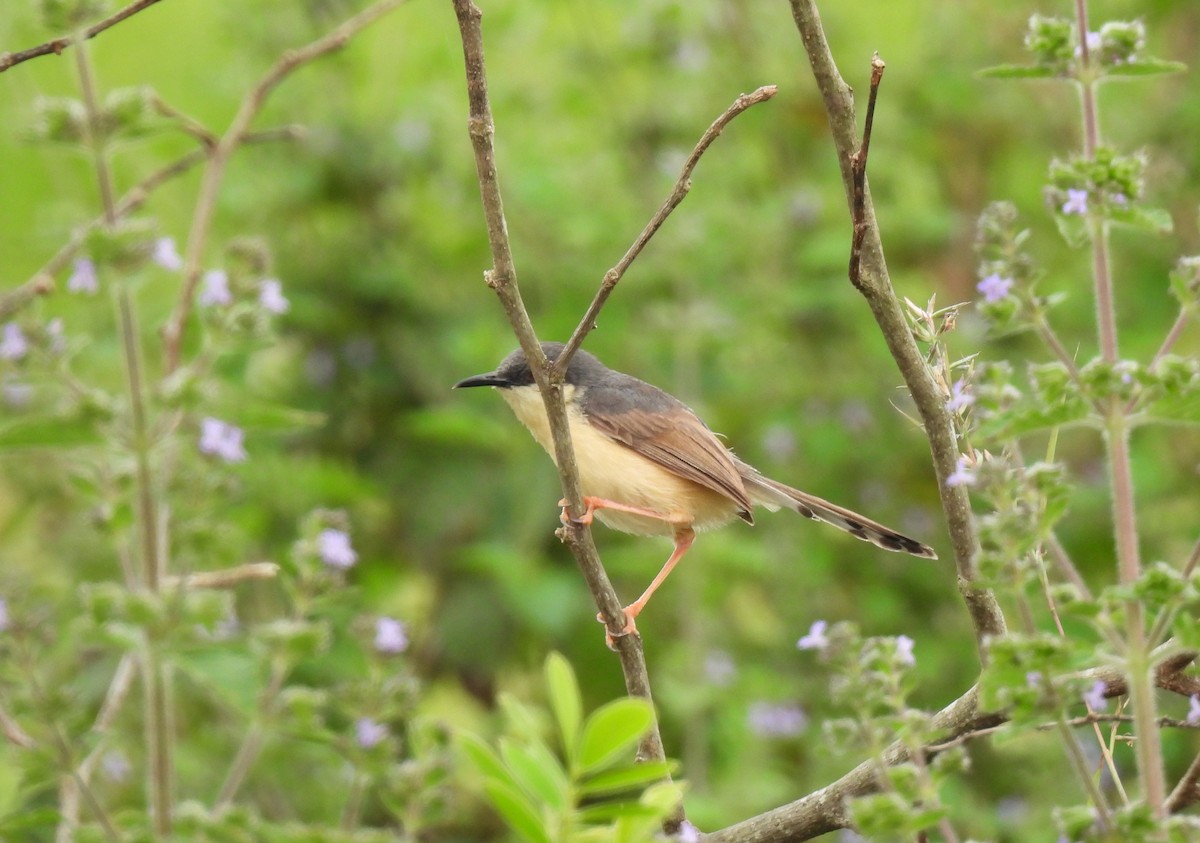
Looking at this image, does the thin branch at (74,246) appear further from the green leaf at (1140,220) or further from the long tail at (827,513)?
the long tail at (827,513)

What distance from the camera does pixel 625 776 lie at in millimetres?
1517

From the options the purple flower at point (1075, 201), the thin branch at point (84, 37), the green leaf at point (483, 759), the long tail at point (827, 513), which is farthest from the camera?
the long tail at point (827, 513)

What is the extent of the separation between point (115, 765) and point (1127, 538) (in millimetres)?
3399

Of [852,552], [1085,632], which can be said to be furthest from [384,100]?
[1085,632]

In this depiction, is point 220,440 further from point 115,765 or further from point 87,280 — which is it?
point 115,765

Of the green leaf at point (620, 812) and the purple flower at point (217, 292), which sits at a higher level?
the purple flower at point (217, 292)

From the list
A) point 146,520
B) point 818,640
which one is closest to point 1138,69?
point 818,640

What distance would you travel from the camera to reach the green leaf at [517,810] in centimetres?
145

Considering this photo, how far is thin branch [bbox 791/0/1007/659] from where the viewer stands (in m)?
2.28

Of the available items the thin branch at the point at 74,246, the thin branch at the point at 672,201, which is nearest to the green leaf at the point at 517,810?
the thin branch at the point at 672,201

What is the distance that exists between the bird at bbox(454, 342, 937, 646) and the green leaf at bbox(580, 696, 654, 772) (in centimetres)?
275

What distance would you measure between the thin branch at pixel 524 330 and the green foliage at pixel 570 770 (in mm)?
879

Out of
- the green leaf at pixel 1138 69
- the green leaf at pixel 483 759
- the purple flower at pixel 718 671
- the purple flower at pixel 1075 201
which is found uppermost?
the purple flower at pixel 718 671

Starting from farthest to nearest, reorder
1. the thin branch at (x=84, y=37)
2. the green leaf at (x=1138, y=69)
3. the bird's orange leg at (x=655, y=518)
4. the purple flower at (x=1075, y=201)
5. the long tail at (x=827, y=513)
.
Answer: the long tail at (x=827, y=513)
the bird's orange leg at (x=655, y=518)
the thin branch at (x=84, y=37)
the green leaf at (x=1138, y=69)
the purple flower at (x=1075, y=201)
